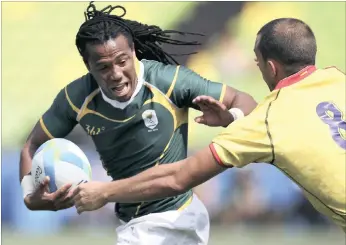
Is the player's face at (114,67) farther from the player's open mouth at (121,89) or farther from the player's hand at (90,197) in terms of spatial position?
the player's hand at (90,197)

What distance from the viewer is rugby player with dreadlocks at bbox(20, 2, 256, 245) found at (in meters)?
4.77

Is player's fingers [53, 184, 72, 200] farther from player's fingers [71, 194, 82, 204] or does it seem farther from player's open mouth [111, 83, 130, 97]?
player's open mouth [111, 83, 130, 97]

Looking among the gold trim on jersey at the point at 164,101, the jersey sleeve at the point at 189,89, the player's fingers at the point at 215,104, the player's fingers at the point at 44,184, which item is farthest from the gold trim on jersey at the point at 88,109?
the player's fingers at the point at 215,104

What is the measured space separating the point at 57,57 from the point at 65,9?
0.54 meters

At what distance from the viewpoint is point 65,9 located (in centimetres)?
886

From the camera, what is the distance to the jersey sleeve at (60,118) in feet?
16.3

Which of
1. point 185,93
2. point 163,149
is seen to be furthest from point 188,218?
point 185,93

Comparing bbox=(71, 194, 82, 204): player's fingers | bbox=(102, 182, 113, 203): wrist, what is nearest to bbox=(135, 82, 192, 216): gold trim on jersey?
bbox=(71, 194, 82, 204): player's fingers

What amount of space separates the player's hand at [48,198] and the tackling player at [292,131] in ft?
2.72

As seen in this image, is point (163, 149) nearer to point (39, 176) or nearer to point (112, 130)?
point (112, 130)

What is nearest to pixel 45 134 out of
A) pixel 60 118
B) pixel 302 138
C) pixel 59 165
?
pixel 60 118

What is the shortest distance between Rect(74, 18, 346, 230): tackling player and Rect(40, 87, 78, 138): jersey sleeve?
1.28 metres

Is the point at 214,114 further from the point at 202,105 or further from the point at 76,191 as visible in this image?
the point at 76,191

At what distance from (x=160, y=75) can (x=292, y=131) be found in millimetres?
1481
